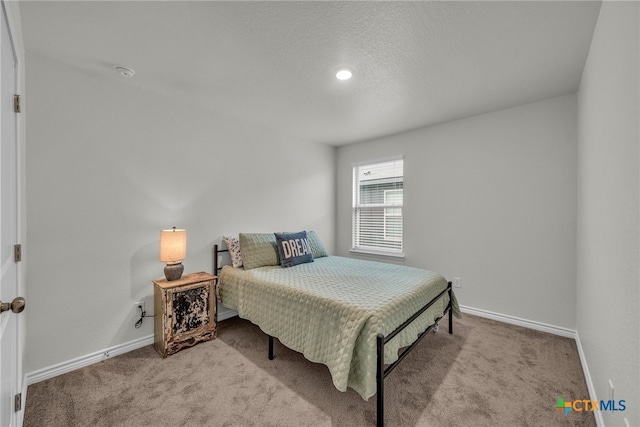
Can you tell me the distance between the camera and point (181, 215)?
111 inches

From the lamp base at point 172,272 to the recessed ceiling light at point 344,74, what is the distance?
2.33 m

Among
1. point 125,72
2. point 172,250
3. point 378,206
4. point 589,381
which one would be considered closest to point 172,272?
point 172,250

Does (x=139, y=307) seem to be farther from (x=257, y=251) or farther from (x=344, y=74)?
(x=344, y=74)

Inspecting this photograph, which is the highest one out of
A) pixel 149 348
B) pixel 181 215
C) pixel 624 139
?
pixel 624 139

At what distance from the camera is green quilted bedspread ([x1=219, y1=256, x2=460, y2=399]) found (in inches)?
64.0

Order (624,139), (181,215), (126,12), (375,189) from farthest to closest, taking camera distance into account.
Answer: (375,189) < (181,215) < (126,12) < (624,139)

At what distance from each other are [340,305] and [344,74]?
190 centimetres

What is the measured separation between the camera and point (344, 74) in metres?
2.25

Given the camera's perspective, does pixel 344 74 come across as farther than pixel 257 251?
No

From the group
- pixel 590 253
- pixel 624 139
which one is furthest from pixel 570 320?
pixel 624 139

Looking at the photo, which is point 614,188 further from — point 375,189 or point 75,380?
point 75,380

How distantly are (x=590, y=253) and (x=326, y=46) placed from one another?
246cm

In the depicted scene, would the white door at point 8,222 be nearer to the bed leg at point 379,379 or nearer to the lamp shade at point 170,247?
the lamp shade at point 170,247

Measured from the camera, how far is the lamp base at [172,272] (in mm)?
2469
